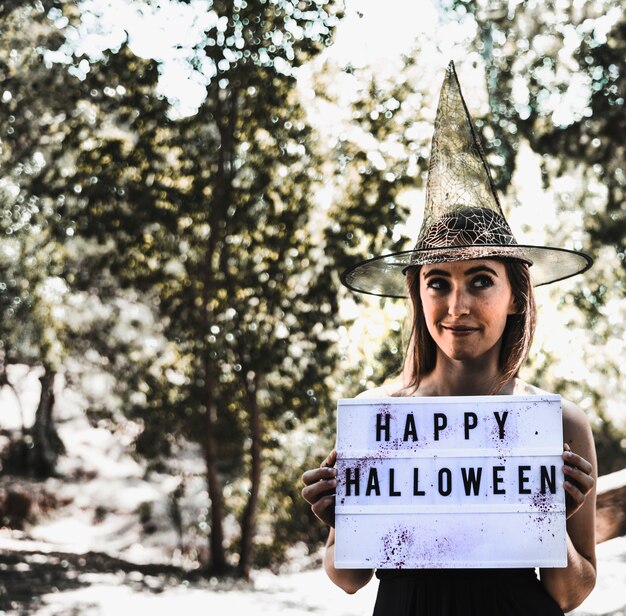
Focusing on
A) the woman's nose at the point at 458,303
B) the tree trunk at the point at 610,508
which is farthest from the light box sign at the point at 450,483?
the tree trunk at the point at 610,508

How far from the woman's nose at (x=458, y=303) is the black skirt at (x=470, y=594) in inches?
18.7

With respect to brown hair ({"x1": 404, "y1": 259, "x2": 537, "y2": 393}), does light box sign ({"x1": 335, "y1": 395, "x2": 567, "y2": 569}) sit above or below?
below

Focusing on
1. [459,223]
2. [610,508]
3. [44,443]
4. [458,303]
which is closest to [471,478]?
[458,303]

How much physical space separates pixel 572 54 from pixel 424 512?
591cm

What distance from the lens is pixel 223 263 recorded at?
772 centimetres

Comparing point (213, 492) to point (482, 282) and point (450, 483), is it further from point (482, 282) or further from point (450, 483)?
point (450, 483)

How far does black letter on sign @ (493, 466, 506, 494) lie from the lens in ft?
4.78

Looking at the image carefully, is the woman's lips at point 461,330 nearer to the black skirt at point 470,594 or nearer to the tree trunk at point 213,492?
the black skirt at point 470,594

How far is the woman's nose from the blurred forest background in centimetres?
529

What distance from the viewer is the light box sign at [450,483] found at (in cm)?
142

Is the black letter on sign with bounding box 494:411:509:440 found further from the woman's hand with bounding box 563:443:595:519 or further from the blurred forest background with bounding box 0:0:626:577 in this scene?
the blurred forest background with bounding box 0:0:626:577

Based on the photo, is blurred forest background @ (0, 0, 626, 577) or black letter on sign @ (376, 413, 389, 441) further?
blurred forest background @ (0, 0, 626, 577)

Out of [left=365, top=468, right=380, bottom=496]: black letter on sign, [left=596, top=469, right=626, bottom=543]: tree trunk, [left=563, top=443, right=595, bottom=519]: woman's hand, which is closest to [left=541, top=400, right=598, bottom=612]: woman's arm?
[left=563, top=443, right=595, bottom=519]: woman's hand

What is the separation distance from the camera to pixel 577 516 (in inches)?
61.8
